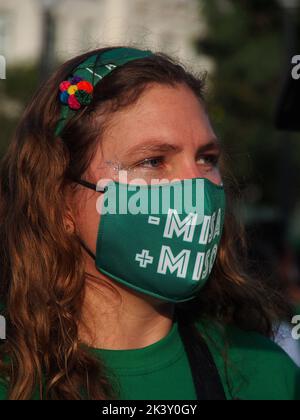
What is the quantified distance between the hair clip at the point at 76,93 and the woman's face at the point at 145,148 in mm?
97

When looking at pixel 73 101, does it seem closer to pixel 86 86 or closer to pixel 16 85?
pixel 86 86

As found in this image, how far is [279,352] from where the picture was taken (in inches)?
101

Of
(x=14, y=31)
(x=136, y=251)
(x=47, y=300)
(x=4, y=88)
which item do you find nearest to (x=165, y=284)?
(x=136, y=251)

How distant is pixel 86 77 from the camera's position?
246cm

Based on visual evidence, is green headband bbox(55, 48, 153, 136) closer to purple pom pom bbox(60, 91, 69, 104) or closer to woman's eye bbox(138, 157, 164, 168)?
purple pom pom bbox(60, 91, 69, 104)

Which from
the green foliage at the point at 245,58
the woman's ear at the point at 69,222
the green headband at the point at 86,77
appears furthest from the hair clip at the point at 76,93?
the green foliage at the point at 245,58

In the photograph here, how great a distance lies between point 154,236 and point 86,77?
0.52 metres

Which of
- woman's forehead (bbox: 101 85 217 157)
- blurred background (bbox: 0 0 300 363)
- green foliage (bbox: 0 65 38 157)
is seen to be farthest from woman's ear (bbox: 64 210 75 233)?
green foliage (bbox: 0 65 38 157)

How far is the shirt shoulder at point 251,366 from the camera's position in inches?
95.7

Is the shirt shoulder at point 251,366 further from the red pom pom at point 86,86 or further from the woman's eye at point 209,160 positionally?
the red pom pom at point 86,86

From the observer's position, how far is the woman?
7.63 feet

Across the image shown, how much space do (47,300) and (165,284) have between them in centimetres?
34

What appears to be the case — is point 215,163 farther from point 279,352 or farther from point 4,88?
point 4,88

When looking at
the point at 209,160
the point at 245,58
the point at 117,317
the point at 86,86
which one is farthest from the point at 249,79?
the point at 117,317
